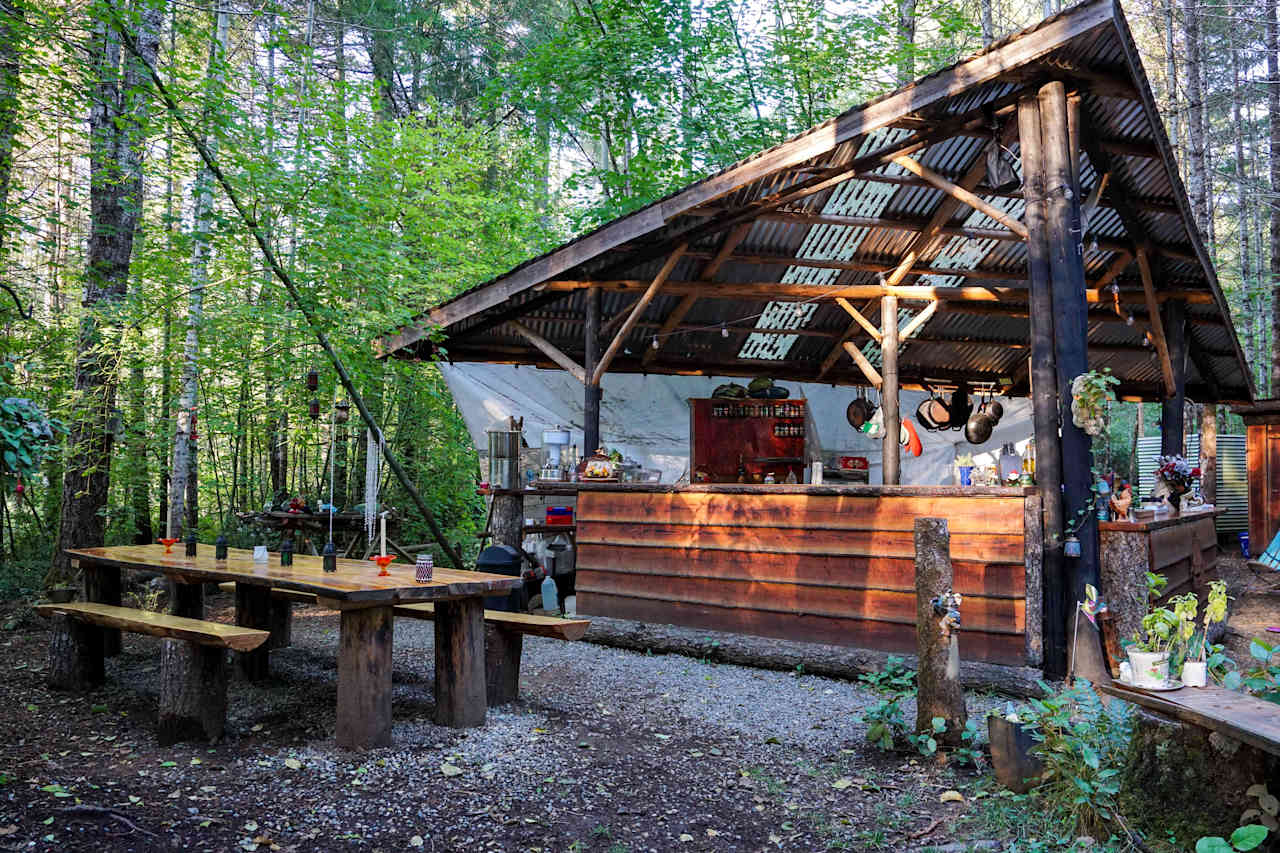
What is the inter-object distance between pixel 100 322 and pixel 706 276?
17.4 feet

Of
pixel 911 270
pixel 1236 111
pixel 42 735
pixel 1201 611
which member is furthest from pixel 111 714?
pixel 1236 111

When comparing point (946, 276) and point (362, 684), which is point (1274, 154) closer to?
point (946, 276)

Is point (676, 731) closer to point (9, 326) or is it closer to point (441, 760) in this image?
point (441, 760)

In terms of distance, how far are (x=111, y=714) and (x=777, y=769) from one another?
379cm

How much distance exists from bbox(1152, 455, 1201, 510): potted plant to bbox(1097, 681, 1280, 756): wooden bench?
4469 mm

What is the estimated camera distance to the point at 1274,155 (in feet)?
44.8

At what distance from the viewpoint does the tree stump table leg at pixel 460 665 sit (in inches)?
188

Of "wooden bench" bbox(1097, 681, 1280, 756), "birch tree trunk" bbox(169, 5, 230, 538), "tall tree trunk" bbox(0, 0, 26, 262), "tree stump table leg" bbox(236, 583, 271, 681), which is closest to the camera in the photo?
"wooden bench" bbox(1097, 681, 1280, 756)

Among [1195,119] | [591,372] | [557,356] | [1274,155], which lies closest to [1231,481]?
[1274,155]

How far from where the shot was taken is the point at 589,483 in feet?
26.7

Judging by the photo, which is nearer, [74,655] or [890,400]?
[74,655]

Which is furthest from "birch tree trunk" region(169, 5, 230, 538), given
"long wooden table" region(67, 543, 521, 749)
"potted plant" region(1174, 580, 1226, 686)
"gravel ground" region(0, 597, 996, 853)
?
"potted plant" region(1174, 580, 1226, 686)

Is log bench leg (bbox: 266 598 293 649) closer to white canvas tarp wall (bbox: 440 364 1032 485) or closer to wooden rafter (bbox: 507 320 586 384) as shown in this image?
wooden rafter (bbox: 507 320 586 384)

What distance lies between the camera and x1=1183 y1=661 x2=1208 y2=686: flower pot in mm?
3225
